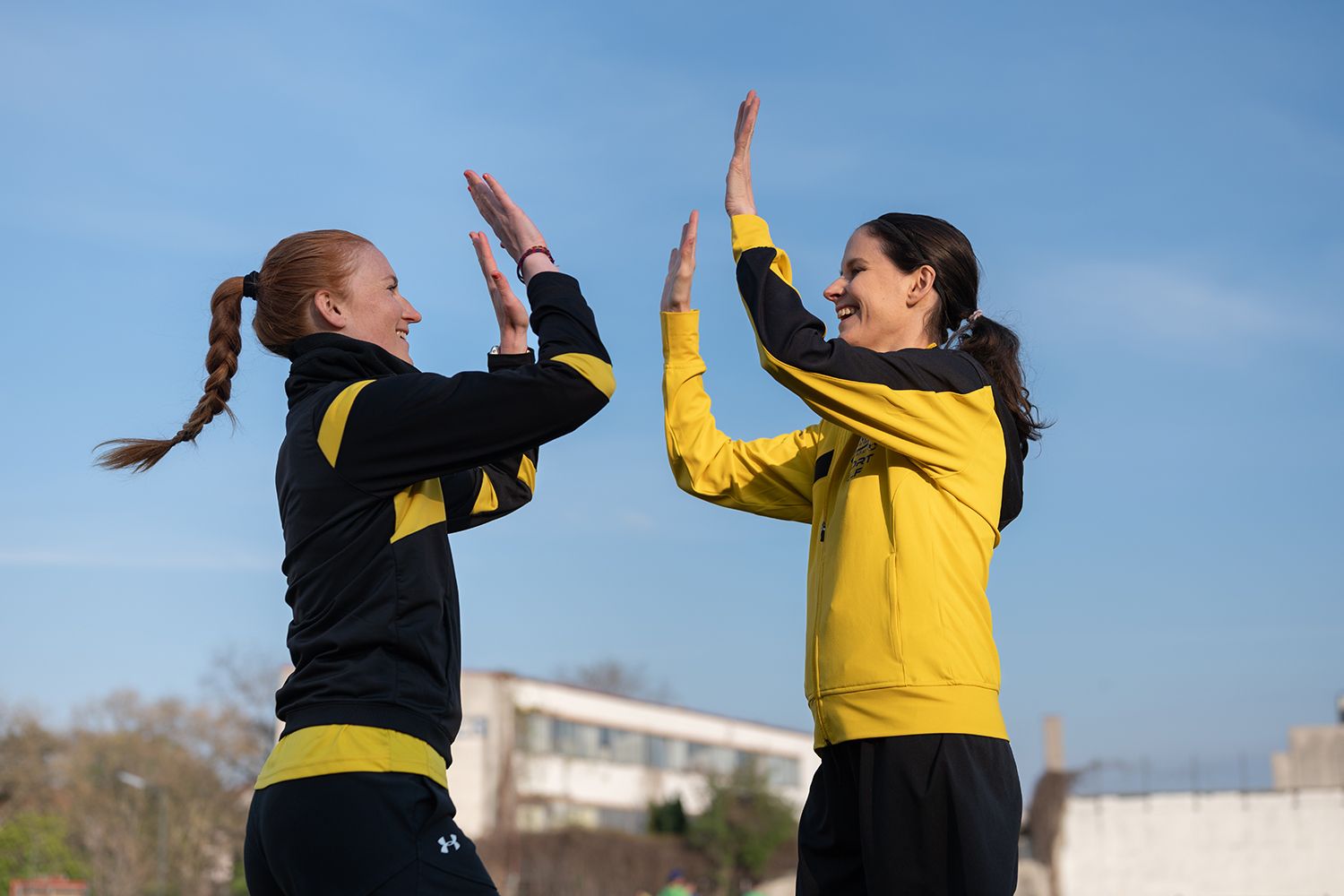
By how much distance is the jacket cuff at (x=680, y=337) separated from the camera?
4.46 meters

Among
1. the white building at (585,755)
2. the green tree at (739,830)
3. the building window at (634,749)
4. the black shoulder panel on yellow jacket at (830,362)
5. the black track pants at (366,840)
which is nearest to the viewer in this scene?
the black track pants at (366,840)

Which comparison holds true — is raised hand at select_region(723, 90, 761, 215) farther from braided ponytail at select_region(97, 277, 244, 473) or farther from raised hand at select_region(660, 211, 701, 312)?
braided ponytail at select_region(97, 277, 244, 473)

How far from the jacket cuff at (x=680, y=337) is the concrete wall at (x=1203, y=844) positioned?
139 feet

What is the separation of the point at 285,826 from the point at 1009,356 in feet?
7.59

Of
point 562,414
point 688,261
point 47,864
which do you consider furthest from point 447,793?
point 47,864

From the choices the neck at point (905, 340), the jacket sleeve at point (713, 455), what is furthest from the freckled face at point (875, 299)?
the jacket sleeve at point (713, 455)

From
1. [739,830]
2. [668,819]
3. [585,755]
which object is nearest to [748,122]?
[739,830]

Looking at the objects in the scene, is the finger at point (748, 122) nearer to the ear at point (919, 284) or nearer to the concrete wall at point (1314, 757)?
the ear at point (919, 284)

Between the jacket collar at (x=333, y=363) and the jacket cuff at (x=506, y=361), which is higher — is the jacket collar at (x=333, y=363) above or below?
below

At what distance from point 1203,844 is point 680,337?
143 feet

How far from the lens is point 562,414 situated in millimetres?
3227

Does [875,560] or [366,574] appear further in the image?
[875,560]

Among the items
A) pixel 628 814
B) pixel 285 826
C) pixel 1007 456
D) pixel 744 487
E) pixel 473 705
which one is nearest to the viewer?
pixel 285 826

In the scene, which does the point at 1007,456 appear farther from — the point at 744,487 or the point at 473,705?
the point at 473,705
